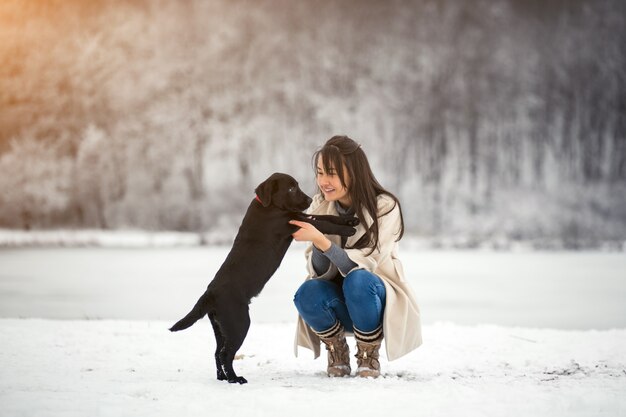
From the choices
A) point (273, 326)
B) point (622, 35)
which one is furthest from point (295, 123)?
point (273, 326)

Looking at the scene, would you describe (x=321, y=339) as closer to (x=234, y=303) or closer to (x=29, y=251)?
(x=234, y=303)

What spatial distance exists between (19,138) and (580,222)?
5488mm

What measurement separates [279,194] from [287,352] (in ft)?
2.78

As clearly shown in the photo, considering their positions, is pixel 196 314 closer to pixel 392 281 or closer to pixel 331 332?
pixel 331 332

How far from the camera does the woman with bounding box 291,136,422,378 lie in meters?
2.09

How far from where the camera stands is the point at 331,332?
2.18 metres

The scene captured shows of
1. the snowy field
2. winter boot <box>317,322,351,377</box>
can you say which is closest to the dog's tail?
the snowy field

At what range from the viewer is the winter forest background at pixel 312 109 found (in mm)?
6887

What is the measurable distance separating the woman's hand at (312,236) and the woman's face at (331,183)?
6.5 inches

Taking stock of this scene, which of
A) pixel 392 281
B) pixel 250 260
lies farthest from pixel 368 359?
pixel 250 260

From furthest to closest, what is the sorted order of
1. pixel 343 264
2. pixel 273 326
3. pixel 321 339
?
pixel 273 326, pixel 321 339, pixel 343 264

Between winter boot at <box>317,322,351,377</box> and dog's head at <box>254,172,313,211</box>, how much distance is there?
39 centimetres

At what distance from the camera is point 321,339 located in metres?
2.22

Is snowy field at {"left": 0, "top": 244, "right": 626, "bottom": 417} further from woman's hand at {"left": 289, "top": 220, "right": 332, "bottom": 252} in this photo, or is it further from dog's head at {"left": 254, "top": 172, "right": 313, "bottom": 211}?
dog's head at {"left": 254, "top": 172, "right": 313, "bottom": 211}
